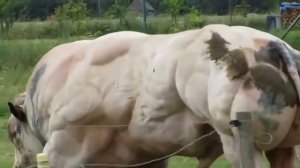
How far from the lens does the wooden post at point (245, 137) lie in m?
5.18

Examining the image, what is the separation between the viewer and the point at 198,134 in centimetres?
644

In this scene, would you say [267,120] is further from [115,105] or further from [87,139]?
[87,139]

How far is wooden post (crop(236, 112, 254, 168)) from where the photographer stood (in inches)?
204

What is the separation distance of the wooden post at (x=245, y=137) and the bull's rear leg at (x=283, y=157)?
3.46 feet

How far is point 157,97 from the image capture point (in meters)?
6.56

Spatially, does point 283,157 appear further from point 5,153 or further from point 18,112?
point 5,153

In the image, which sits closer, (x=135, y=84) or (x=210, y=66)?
(x=210, y=66)

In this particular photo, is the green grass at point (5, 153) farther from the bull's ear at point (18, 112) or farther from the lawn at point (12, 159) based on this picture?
the bull's ear at point (18, 112)

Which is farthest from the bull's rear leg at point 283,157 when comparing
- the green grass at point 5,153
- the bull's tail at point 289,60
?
the green grass at point 5,153

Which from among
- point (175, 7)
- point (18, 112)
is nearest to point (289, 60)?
point (18, 112)

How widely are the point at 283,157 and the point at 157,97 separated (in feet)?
2.90

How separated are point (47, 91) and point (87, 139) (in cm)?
56

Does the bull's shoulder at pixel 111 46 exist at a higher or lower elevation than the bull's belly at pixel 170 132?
higher

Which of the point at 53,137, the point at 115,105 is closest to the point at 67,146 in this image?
the point at 53,137
